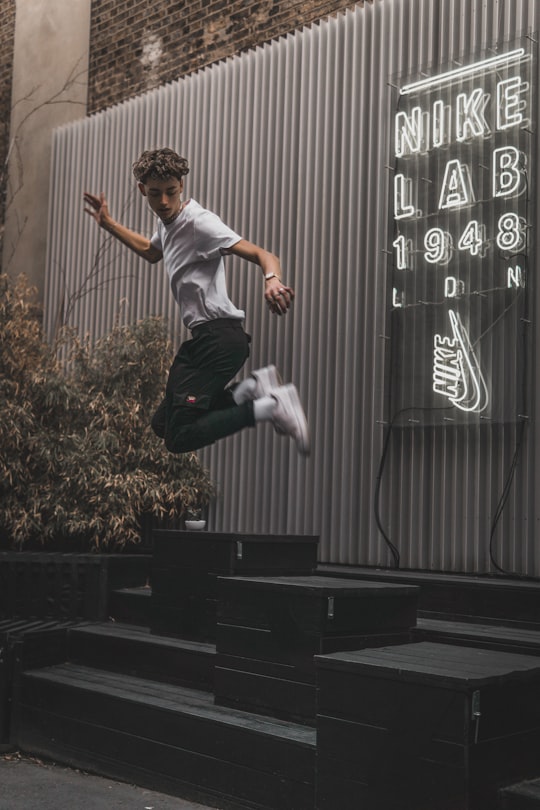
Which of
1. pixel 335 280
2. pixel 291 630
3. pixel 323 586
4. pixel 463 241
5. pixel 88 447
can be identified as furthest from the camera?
pixel 88 447

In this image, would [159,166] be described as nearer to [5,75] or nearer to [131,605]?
[131,605]

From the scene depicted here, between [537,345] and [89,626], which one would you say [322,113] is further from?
[89,626]

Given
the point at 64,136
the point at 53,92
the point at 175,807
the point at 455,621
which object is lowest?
the point at 175,807

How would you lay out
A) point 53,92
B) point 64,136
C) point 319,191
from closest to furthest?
1. point 319,191
2. point 64,136
3. point 53,92

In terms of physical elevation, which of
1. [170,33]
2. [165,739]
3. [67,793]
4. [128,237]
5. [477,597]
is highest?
[170,33]

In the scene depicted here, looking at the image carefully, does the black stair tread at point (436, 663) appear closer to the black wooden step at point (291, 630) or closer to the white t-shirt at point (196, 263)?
A: the black wooden step at point (291, 630)

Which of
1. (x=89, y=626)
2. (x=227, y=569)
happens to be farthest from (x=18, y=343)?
(x=227, y=569)

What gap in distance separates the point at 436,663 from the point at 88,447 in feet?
11.7

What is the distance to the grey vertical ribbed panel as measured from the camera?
5254 millimetres

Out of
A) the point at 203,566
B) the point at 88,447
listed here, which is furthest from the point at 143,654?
the point at 88,447

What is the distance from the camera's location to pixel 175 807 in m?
4.08

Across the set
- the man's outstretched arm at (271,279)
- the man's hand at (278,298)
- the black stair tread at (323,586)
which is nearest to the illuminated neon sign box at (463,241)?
the black stair tread at (323,586)

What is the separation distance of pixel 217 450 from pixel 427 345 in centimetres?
184

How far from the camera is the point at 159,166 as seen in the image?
9.39ft
